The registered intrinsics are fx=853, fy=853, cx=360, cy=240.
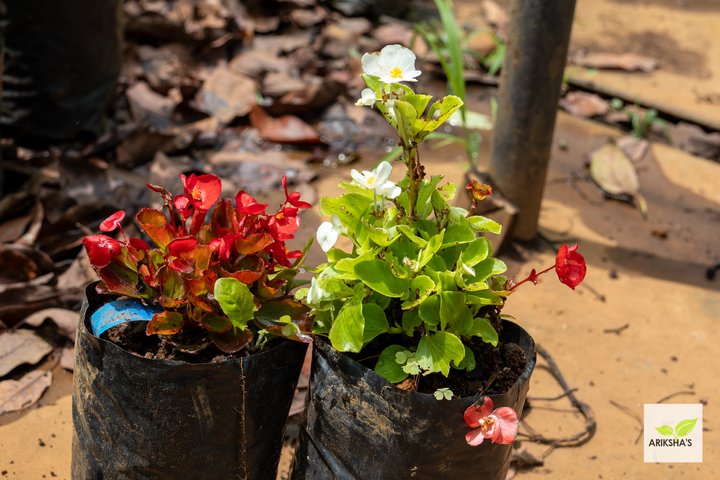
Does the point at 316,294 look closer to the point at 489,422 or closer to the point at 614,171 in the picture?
the point at 489,422

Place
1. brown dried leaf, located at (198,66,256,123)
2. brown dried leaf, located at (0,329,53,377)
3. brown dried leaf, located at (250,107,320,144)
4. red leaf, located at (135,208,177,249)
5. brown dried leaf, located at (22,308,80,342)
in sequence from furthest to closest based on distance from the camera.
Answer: brown dried leaf, located at (198,66,256,123), brown dried leaf, located at (250,107,320,144), brown dried leaf, located at (22,308,80,342), brown dried leaf, located at (0,329,53,377), red leaf, located at (135,208,177,249)

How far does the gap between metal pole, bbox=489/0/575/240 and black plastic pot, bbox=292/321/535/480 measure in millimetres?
1779

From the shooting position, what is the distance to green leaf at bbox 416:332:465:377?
1726 mm

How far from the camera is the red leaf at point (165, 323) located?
1.79 m

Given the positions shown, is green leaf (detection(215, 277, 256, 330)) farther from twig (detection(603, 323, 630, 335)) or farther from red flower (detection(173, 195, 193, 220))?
twig (detection(603, 323, 630, 335))

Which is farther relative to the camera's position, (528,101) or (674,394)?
(528,101)

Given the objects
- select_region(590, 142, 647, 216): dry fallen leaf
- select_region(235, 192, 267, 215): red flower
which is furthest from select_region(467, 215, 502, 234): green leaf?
select_region(590, 142, 647, 216): dry fallen leaf

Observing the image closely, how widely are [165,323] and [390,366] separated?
1.59ft

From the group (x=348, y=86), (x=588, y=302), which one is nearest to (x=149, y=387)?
(x=588, y=302)

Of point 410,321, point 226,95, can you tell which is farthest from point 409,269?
point 226,95

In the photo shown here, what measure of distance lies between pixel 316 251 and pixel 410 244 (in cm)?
159

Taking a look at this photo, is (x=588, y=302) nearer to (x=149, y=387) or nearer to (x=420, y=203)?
(x=420, y=203)

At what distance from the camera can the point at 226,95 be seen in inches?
185

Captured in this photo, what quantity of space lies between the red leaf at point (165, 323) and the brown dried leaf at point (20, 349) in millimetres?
1094
